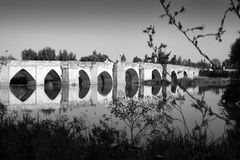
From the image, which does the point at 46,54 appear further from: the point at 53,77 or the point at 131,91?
the point at 131,91

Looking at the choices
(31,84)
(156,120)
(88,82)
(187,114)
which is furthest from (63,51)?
(156,120)

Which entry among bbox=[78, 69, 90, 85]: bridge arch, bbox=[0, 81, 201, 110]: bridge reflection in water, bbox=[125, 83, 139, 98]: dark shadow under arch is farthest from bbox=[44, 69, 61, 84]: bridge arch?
bbox=[0, 81, 201, 110]: bridge reflection in water

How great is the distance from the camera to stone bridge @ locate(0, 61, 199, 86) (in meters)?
40.6

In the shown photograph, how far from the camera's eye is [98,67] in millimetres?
49562

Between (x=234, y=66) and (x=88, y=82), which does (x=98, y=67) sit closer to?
(x=88, y=82)

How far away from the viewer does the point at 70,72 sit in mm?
45781

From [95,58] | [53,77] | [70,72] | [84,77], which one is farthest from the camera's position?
[95,58]

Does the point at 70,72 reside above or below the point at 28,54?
below

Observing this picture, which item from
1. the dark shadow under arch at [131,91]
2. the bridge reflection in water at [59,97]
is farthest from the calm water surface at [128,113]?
the dark shadow under arch at [131,91]

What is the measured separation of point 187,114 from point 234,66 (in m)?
10.9

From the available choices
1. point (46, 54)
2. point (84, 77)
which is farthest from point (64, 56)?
point (84, 77)

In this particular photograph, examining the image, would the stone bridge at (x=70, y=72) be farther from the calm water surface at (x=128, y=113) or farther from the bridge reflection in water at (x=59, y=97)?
the calm water surface at (x=128, y=113)

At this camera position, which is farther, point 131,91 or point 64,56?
point 64,56

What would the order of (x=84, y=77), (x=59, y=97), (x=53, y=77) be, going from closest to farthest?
(x=59, y=97) → (x=53, y=77) → (x=84, y=77)
